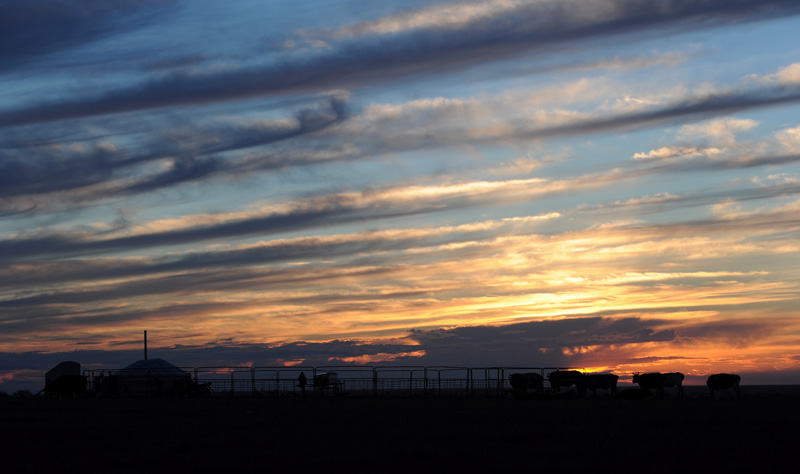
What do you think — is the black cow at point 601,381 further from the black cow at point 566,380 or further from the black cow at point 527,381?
the black cow at point 527,381

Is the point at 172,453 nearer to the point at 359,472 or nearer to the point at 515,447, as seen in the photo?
the point at 359,472

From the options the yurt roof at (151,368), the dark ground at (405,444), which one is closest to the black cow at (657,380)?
the dark ground at (405,444)

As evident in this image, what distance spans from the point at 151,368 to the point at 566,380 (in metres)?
39.4

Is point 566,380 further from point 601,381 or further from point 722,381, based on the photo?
point 722,381

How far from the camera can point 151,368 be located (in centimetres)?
7888

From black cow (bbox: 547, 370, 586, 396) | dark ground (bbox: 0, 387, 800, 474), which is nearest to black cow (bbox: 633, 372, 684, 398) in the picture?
black cow (bbox: 547, 370, 586, 396)

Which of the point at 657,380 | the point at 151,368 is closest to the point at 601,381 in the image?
the point at 657,380

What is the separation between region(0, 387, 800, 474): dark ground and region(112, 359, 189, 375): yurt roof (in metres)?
48.3

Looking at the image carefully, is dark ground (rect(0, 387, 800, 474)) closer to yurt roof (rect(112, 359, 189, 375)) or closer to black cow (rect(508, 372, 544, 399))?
black cow (rect(508, 372, 544, 399))

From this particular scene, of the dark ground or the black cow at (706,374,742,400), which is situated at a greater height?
the dark ground

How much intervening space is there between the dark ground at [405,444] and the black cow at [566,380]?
35.1 metres

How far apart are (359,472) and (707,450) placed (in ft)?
28.8

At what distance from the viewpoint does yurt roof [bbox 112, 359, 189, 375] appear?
77944 millimetres

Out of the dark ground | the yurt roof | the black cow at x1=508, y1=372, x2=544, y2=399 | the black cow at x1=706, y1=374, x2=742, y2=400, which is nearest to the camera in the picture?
the dark ground
